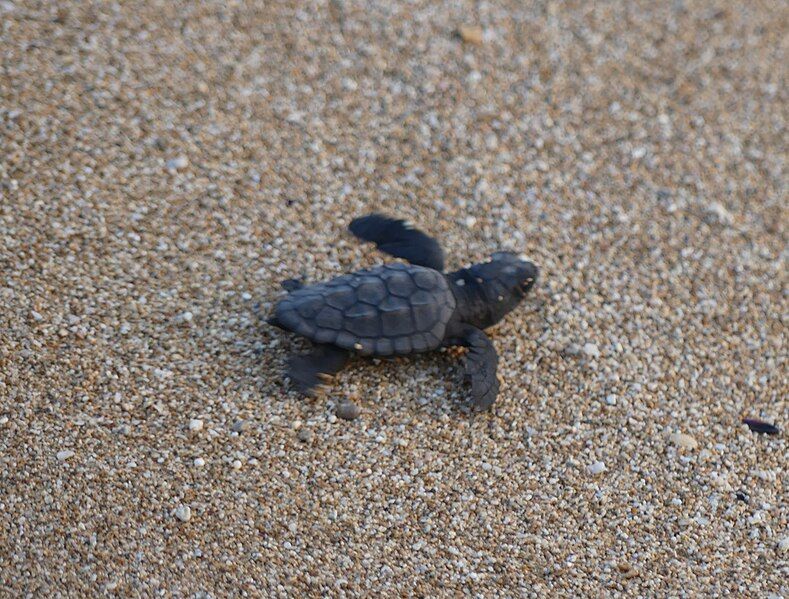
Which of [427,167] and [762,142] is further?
[762,142]

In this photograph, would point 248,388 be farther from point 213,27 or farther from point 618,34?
point 618,34

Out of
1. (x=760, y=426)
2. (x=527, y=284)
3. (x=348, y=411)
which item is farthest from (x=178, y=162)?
(x=760, y=426)

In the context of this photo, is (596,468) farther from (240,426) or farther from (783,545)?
(240,426)

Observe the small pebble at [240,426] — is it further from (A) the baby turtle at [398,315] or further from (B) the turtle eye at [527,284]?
(B) the turtle eye at [527,284]

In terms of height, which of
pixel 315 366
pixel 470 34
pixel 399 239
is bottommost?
pixel 315 366

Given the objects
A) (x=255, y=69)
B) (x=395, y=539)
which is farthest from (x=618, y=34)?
(x=395, y=539)

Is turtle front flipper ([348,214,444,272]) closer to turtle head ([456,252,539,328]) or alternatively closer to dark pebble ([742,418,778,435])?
turtle head ([456,252,539,328])
